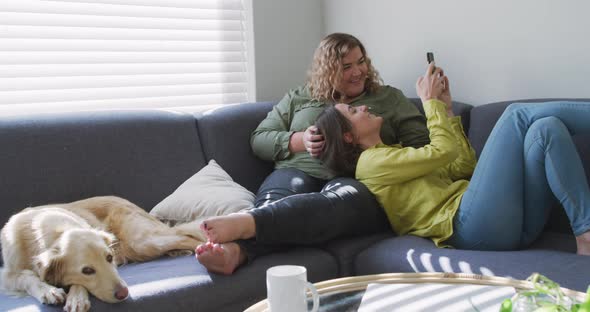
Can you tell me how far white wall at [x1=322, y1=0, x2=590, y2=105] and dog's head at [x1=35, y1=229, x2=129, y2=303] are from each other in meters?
1.76

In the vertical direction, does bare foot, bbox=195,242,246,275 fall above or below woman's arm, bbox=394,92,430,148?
below

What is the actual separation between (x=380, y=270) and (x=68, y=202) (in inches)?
44.1

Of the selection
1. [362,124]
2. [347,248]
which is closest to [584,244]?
[347,248]

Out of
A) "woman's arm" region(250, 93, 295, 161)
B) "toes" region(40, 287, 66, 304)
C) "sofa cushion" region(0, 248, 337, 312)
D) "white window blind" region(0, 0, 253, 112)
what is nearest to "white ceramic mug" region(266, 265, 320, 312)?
"sofa cushion" region(0, 248, 337, 312)

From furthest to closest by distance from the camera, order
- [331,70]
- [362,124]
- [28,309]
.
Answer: [331,70] < [362,124] < [28,309]

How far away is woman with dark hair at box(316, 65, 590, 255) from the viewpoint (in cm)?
181

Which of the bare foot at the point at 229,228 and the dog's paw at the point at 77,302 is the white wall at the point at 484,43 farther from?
the dog's paw at the point at 77,302

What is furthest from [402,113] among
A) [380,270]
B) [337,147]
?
[380,270]

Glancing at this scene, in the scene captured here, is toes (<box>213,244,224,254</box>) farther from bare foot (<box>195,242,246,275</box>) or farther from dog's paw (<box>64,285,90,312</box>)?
dog's paw (<box>64,285,90,312</box>)

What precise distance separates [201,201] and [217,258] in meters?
0.52

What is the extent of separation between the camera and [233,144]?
8.61ft

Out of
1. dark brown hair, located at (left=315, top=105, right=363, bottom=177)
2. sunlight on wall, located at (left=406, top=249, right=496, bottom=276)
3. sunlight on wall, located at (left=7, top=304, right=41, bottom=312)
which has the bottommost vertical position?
sunlight on wall, located at (left=406, top=249, right=496, bottom=276)

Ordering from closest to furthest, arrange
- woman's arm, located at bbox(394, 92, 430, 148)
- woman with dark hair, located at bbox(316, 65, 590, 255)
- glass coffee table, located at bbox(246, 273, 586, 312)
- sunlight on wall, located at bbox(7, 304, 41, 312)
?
glass coffee table, located at bbox(246, 273, 586, 312) → sunlight on wall, located at bbox(7, 304, 41, 312) → woman with dark hair, located at bbox(316, 65, 590, 255) → woman's arm, located at bbox(394, 92, 430, 148)

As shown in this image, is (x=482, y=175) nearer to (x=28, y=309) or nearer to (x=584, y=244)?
(x=584, y=244)
